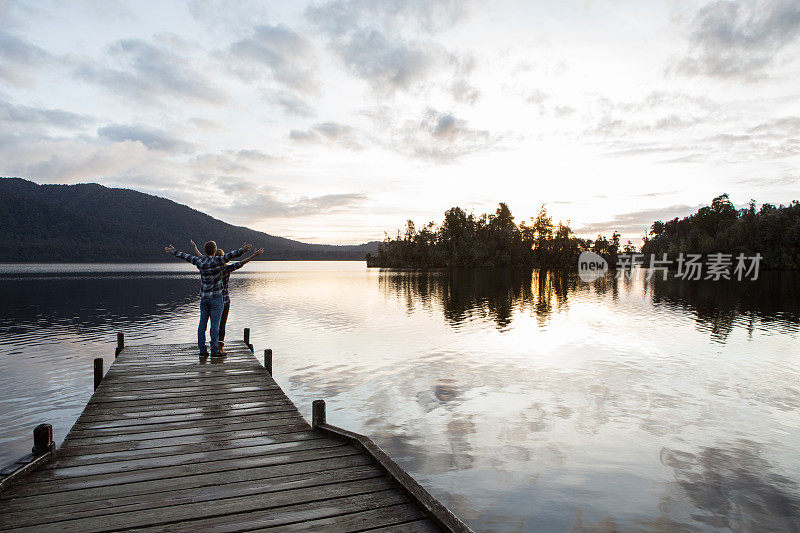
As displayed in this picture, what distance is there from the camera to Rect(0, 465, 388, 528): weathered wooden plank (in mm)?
5172

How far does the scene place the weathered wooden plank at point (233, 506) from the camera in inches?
198

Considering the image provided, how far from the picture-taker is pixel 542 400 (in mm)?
14867

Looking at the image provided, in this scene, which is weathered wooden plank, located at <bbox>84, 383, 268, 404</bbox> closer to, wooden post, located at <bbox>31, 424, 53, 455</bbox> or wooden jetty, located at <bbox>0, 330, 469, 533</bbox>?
wooden jetty, located at <bbox>0, 330, 469, 533</bbox>

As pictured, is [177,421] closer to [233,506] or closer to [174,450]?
[174,450]

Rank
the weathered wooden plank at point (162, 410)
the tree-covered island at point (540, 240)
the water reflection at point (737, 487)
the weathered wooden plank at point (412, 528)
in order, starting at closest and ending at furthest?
the weathered wooden plank at point (412, 528), the water reflection at point (737, 487), the weathered wooden plank at point (162, 410), the tree-covered island at point (540, 240)

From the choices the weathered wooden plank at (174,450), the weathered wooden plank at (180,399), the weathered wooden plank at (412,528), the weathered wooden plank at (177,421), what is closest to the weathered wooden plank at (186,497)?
the weathered wooden plank at (412,528)

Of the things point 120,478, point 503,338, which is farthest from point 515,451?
point 503,338

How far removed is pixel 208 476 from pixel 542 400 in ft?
37.2

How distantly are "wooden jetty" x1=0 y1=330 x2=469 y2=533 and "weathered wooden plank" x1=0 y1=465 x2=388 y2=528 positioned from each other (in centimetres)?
1

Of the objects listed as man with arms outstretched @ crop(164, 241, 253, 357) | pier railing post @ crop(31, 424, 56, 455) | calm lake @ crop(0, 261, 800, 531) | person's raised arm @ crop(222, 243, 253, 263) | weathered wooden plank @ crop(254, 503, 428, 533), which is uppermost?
person's raised arm @ crop(222, 243, 253, 263)

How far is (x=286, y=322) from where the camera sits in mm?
32438

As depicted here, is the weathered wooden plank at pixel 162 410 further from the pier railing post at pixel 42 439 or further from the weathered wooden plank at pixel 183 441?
the pier railing post at pixel 42 439

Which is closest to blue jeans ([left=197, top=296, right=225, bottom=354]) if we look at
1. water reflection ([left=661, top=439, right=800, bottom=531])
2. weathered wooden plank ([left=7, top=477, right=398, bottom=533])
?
weathered wooden plank ([left=7, top=477, right=398, bottom=533])

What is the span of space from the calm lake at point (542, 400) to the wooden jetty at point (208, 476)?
2.88 metres
